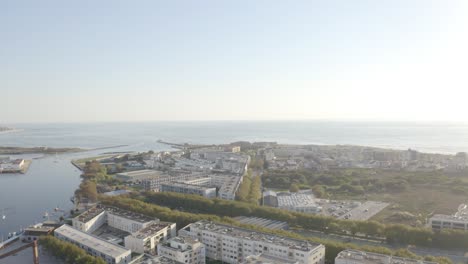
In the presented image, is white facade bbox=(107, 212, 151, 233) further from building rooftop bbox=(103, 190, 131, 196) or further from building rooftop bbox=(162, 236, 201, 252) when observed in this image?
building rooftop bbox=(103, 190, 131, 196)

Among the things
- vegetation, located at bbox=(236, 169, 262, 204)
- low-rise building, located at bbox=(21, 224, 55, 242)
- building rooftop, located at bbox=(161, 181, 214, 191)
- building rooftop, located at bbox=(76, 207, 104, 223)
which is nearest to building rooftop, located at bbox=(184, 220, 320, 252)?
building rooftop, located at bbox=(76, 207, 104, 223)

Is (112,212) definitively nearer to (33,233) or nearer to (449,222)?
(33,233)

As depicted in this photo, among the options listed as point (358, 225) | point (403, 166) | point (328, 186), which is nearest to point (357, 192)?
point (328, 186)

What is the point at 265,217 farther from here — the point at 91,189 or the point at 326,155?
the point at 326,155

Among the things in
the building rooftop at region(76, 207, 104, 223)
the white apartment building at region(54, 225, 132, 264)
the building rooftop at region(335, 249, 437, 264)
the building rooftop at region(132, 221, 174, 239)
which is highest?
the building rooftop at region(335, 249, 437, 264)

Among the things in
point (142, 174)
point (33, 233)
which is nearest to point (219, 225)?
point (33, 233)
